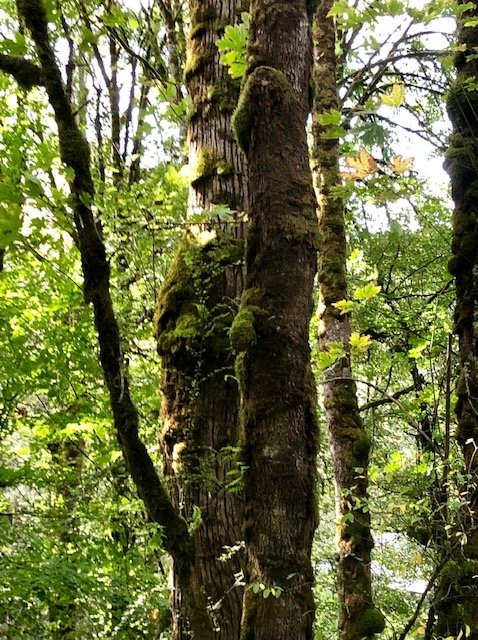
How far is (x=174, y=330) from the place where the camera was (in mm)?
3113

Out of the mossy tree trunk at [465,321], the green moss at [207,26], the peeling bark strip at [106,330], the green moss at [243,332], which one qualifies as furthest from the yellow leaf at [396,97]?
the green moss at [207,26]

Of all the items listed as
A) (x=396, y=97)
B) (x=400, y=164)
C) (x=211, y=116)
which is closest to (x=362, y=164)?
(x=400, y=164)

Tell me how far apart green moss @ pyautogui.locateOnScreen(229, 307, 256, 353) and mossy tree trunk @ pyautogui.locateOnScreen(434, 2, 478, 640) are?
1218 millimetres

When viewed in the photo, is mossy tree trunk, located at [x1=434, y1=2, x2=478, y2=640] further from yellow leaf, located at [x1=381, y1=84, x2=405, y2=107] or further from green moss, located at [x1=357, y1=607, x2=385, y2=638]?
green moss, located at [x1=357, y1=607, x2=385, y2=638]

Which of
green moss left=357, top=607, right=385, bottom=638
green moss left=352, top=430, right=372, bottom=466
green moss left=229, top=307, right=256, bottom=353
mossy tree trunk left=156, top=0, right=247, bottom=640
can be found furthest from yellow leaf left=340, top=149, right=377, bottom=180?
green moss left=357, top=607, right=385, bottom=638

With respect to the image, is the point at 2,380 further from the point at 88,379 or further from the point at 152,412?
the point at 152,412

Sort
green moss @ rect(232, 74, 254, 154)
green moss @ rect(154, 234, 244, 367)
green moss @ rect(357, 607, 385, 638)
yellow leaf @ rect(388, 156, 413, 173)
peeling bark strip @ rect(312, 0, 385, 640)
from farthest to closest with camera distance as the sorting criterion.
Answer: peeling bark strip @ rect(312, 0, 385, 640) < green moss @ rect(357, 607, 385, 638) < green moss @ rect(154, 234, 244, 367) < yellow leaf @ rect(388, 156, 413, 173) < green moss @ rect(232, 74, 254, 154)

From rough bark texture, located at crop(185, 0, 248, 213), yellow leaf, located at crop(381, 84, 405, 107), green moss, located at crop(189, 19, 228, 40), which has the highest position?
green moss, located at crop(189, 19, 228, 40)

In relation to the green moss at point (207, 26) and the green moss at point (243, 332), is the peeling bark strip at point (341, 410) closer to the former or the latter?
the green moss at point (207, 26)

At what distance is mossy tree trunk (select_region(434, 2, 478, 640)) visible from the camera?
102 inches

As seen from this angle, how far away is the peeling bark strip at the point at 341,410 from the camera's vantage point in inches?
168

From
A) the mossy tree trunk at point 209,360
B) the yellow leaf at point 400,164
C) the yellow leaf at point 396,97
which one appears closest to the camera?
the yellow leaf at point 396,97

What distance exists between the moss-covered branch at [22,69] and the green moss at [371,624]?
3.89 metres

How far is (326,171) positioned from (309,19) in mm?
3348
